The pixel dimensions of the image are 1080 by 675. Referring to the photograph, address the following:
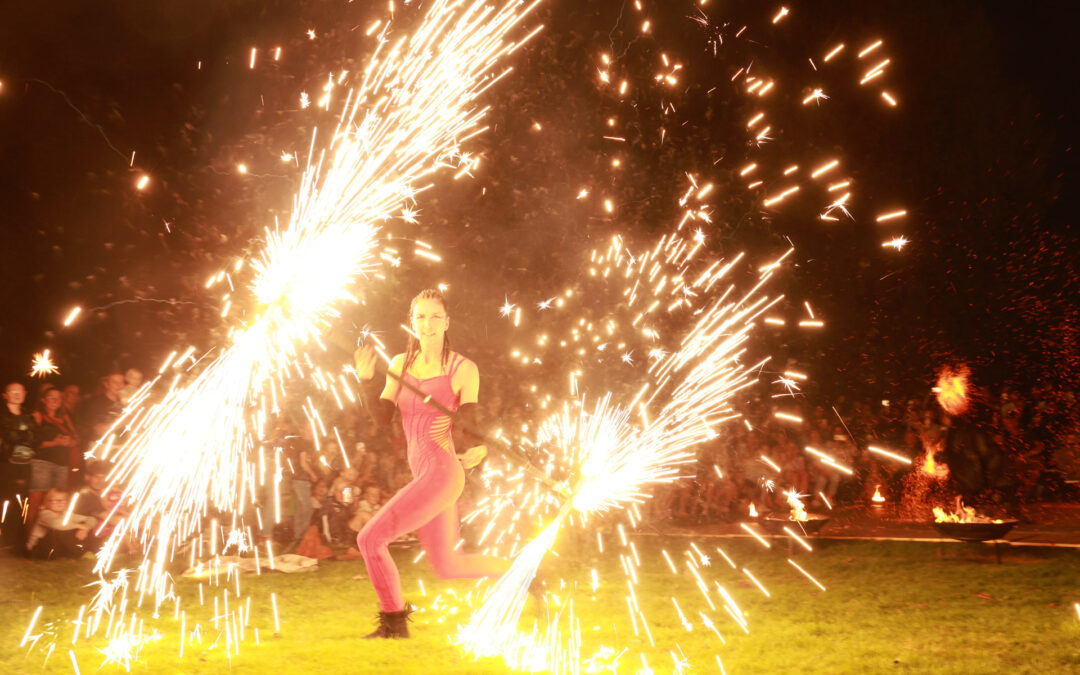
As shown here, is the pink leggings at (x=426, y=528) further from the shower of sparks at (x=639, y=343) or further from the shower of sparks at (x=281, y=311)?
the shower of sparks at (x=639, y=343)

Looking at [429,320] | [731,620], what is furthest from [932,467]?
[429,320]

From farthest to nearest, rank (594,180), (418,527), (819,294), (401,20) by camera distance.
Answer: (819,294) → (594,180) → (401,20) → (418,527)

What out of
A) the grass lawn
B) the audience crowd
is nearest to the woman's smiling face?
the grass lawn

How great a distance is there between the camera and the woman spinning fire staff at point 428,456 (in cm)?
605

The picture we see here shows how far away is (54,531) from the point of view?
1093cm

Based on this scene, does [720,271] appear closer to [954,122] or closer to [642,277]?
[642,277]

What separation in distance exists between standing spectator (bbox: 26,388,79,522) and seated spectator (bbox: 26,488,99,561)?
19 centimetres

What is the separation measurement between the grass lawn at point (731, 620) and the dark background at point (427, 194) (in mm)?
4568

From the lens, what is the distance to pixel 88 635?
24.0 feet

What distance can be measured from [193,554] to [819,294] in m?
13.9

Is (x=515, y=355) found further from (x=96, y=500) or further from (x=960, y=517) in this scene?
(x=960, y=517)

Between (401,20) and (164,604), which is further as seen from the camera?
(401,20)

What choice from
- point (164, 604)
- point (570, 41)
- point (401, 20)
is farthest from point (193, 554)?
point (570, 41)

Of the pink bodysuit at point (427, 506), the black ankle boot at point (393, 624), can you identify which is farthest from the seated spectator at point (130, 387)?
the black ankle boot at point (393, 624)
